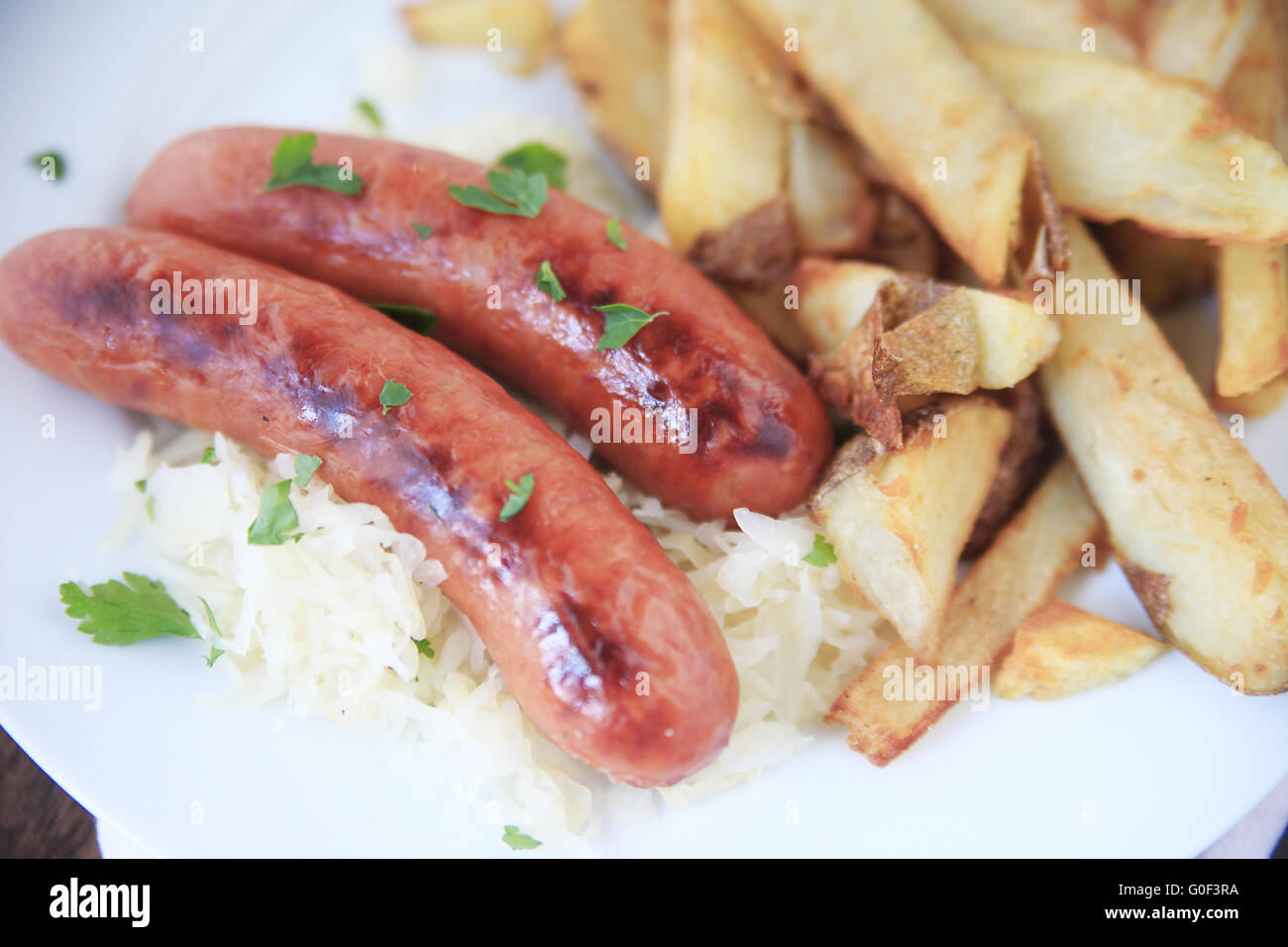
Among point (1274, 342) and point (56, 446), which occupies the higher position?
point (1274, 342)

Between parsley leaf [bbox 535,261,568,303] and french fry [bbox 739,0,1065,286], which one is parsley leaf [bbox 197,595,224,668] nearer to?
parsley leaf [bbox 535,261,568,303]

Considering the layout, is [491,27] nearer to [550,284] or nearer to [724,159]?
[724,159]

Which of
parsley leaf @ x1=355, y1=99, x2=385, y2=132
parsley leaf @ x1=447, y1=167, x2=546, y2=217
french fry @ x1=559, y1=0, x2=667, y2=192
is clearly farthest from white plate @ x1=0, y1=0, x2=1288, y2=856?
french fry @ x1=559, y1=0, x2=667, y2=192

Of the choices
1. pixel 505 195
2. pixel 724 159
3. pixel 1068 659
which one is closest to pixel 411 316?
pixel 505 195

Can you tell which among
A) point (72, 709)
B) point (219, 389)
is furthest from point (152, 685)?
point (219, 389)

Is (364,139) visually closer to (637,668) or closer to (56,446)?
(56,446)

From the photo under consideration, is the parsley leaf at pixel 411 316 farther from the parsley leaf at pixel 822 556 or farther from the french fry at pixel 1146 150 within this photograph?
the french fry at pixel 1146 150
